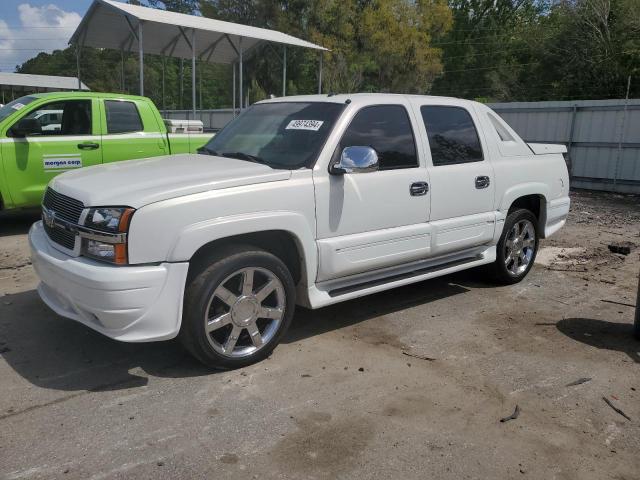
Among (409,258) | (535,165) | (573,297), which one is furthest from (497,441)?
(535,165)

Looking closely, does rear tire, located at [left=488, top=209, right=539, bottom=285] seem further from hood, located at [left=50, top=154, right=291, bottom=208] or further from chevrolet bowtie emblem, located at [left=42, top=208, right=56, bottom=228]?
chevrolet bowtie emblem, located at [left=42, top=208, right=56, bottom=228]

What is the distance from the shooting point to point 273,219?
3.82 meters

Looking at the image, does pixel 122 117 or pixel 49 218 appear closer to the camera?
pixel 49 218

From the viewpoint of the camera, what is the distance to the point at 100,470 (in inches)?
111

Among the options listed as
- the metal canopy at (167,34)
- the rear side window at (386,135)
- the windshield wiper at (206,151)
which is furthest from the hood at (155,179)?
the metal canopy at (167,34)

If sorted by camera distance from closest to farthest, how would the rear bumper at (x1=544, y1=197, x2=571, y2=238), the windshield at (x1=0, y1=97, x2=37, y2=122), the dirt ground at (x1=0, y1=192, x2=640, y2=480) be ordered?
the dirt ground at (x1=0, y1=192, x2=640, y2=480) < the rear bumper at (x1=544, y1=197, x2=571, y2=238) < the windshield at (x1=0, y1=97, x2=37, y2=122)

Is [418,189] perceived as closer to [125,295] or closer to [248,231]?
[248,231]

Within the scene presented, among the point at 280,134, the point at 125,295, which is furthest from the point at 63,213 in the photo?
→ the point at 280,134

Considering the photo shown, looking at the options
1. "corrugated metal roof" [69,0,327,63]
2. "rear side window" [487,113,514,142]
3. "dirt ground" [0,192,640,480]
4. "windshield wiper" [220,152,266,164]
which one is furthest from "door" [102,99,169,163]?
"rear side window" [487,113,514,142]

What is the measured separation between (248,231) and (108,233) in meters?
0.84

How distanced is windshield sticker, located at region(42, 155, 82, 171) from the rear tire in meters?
5.50

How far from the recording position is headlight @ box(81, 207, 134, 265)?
3.36 metres

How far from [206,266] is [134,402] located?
907mm

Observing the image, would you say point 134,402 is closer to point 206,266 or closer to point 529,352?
point 206,266
